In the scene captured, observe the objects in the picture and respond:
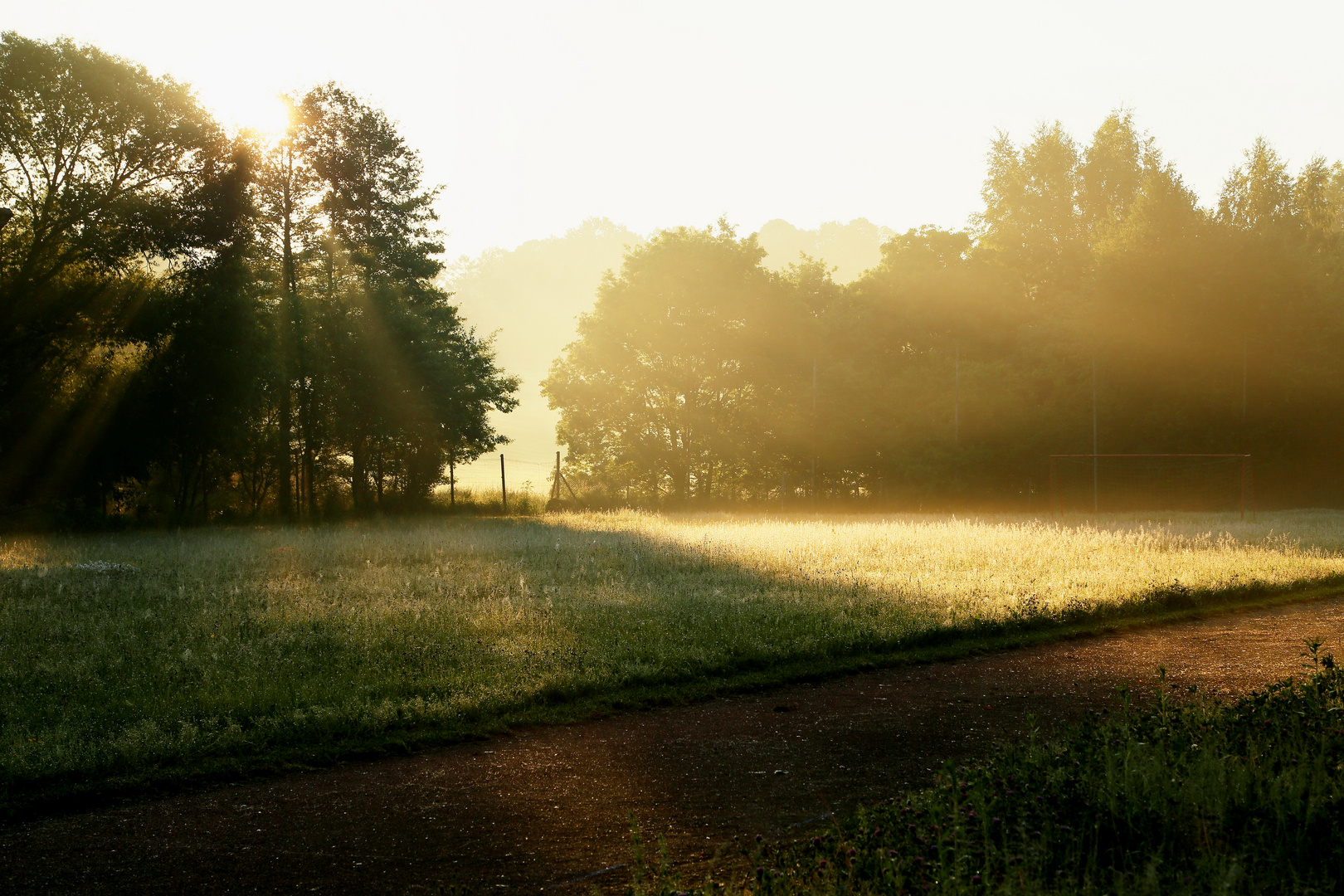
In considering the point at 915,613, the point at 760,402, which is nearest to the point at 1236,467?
the point at 760,402

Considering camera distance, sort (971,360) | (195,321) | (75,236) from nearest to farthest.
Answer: (75,236) → (195,321) → (971,360)

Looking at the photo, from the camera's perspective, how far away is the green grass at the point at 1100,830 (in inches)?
137

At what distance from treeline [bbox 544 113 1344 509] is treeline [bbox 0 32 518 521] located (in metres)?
Answer: 9.09

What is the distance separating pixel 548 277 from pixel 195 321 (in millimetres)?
131230

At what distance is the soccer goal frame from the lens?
29.8m

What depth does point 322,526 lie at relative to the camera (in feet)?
81.1

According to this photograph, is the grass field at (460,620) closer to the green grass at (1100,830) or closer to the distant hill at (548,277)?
the green grass at (1100,830)

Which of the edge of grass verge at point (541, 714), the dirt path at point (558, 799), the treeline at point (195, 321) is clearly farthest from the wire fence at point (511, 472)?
the dirt path at point (558, 799)

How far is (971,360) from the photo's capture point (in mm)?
36219

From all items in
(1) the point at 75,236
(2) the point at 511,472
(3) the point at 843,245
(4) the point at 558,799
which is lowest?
(4) the point at 558,799

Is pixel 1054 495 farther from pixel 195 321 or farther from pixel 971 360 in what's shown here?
pixel 195 321

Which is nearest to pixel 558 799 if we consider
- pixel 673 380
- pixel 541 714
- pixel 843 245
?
pixel 541 714

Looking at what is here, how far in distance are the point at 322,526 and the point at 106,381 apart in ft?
22.5

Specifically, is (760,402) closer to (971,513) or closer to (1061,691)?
(971,513)
